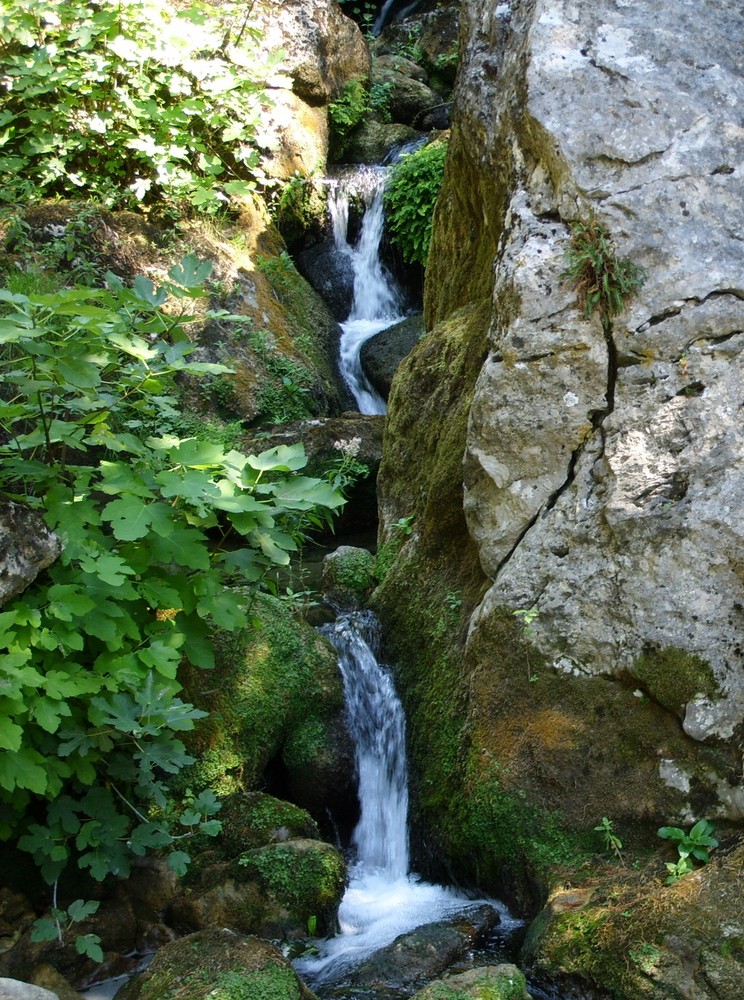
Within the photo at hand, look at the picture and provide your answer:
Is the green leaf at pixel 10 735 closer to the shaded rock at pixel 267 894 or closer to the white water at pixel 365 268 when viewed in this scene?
the shaded rock at pixel 267 894

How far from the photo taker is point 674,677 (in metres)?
3.81

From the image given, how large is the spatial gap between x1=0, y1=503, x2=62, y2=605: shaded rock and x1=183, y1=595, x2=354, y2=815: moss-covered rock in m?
1.25

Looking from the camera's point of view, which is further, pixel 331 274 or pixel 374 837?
pixel 331 274

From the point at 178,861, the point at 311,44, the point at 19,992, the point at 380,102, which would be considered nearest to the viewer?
the point at 19,992

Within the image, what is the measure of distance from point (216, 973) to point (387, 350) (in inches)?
286

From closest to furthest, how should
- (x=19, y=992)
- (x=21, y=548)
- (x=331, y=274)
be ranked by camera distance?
(x=19, y=992) < (x=21, y=548) < (x=331, y=274)

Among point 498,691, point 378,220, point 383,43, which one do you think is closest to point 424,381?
point 498,691

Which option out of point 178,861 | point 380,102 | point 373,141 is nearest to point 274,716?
point 178,861

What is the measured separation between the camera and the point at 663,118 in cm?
430

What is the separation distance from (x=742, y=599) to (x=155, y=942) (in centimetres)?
284

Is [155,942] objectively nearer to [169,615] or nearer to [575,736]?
[169,615]

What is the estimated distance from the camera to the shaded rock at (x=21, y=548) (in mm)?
3402

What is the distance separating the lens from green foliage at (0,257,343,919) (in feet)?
11.0

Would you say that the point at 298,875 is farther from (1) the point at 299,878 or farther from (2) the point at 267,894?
(2) the point at 267,894
